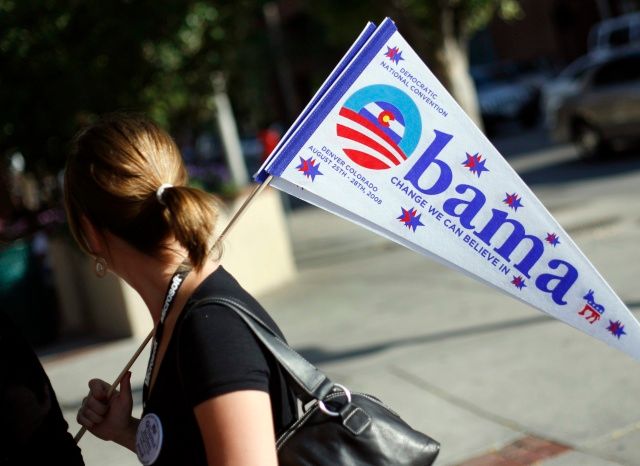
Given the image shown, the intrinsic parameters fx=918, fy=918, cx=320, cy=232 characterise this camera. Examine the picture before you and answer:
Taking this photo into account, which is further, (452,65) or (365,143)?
(452,65)

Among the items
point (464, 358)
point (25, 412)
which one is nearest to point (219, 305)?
point (25, 412)

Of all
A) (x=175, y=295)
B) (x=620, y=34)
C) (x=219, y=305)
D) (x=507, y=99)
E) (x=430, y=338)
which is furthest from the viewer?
(x=507, y=99)

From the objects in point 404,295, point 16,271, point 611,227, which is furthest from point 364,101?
point 611,227

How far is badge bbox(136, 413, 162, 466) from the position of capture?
173 cm

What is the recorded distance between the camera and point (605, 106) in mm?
15734

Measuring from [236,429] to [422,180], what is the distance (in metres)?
0.75

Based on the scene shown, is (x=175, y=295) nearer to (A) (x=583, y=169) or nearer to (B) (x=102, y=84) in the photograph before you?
(B) (x=102, y=84)

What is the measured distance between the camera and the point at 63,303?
9.74 meters

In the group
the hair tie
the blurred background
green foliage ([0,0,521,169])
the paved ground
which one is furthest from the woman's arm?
green foliage ([0,0,521,169])

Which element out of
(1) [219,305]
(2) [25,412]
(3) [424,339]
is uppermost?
(3) [424,339]

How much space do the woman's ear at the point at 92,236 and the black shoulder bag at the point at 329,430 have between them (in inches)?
12.2

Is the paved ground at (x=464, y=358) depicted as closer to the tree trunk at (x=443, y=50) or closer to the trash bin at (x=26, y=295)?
the trash bin at (x=26, y=295)

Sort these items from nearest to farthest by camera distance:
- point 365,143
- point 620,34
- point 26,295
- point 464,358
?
point 365,143 < point 464,358 < point 26,295 < point 620,34

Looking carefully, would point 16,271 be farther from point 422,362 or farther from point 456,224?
point 456,224
